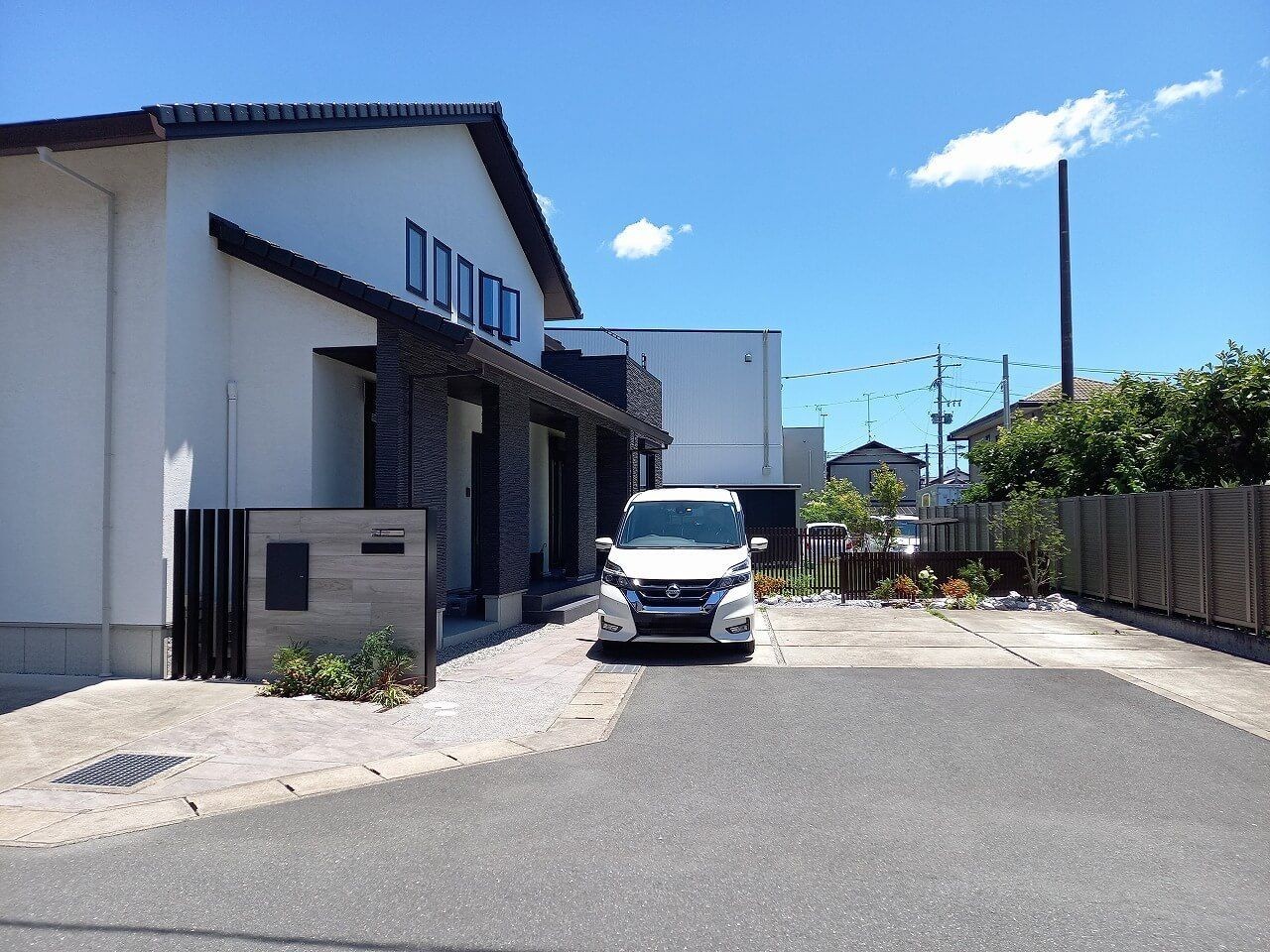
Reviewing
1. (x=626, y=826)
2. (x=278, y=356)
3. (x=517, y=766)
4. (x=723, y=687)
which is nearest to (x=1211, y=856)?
(x=626, y=826)

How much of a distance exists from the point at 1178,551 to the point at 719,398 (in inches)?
956

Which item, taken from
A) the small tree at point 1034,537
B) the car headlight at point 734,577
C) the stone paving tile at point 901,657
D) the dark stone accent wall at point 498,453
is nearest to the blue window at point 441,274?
the dark stone accent wall at point 498,453

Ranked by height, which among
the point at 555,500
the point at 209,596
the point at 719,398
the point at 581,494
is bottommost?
the point at 209,596

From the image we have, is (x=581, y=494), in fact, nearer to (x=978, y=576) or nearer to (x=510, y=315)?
(x=510, y=315)

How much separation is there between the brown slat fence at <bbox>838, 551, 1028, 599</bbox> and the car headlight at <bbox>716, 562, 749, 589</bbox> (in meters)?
6.85

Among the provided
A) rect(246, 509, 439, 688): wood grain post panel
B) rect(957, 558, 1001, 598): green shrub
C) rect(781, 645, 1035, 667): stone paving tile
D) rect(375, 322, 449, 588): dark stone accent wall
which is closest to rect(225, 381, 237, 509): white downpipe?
rect(246, 509, 439, 688): wood grain post panel

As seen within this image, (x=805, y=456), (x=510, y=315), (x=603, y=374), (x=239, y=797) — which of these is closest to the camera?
(x=239, y=797)

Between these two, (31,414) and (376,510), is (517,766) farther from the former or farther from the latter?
(31,414)

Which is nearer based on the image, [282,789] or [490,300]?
[282,789]

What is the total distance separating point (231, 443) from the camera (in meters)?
9.80

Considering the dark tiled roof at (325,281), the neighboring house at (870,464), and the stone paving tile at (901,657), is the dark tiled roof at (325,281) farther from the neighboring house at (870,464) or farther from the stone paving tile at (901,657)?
the neighboring house at (870,464)

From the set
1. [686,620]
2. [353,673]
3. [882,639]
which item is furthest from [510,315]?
[353,673]

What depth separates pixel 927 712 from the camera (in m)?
7.89

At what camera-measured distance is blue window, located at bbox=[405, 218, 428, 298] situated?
13984mm
